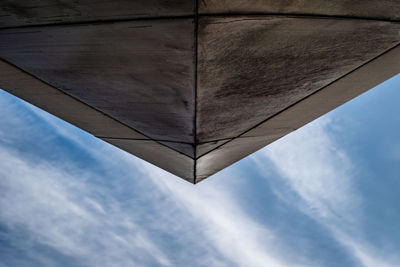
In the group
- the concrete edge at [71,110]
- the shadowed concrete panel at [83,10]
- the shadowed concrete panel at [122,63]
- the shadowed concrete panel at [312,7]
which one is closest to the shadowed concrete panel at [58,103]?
the concrete edge at [71,110]

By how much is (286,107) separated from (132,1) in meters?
3.12

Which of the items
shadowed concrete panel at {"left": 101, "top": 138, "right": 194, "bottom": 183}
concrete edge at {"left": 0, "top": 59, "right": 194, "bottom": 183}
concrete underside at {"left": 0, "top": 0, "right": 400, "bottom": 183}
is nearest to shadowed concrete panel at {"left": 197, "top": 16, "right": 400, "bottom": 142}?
concrete underside at {"left": 0, "top": 0, "right": 400, "bottom": 183}

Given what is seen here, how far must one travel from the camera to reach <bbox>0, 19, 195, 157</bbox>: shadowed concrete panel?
226 cm

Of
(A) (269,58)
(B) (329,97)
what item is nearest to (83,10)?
(A) (269,58)

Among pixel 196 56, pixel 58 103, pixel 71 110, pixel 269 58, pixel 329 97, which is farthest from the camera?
pixel 71 110

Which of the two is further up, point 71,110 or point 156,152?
point 156,152

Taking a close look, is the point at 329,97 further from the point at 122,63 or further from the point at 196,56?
the point at 122,63

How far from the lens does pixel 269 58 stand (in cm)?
268

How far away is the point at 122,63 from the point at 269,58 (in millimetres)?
1372

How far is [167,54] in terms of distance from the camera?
7.75 feet

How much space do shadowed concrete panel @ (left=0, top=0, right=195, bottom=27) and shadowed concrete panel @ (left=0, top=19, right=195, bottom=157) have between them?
70 mm

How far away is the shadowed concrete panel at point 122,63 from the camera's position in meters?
2.26

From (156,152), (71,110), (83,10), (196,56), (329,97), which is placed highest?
(156,152)

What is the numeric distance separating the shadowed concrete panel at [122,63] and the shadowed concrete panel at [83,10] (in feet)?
0.23
